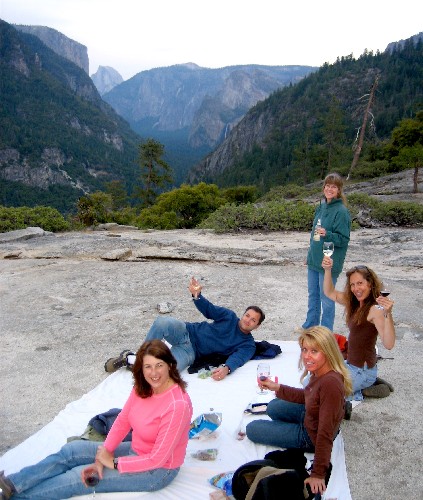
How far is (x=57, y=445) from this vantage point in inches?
129

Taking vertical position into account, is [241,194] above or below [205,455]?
below

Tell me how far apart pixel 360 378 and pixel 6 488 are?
271 centimetres

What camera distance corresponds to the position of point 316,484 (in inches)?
101

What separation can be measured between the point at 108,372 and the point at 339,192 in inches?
119

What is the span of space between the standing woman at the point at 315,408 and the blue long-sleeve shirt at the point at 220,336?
1332 mm

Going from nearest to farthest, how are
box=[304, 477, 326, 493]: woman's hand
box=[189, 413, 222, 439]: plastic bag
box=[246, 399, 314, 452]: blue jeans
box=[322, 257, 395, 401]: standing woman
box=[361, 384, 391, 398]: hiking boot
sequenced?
box=[304, 477, 326, 493]: woman's hand
box=[246, 399, 314, 452]: blue jeans
box=[189, 413, 222, 439]: plastic bag
box=[322, 257, 395, 401]: standing woman
box=[361, 384, 391, 398]: hiking boot

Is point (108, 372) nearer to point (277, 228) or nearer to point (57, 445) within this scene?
point (57, 445)

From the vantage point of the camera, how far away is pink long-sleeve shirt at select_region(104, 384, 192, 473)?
8.45 ft

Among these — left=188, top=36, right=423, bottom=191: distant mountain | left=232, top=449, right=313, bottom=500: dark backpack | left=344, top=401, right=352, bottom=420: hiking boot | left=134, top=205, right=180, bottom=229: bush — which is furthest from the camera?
left=188, top=36, right=423, bottom=191: distant mountain

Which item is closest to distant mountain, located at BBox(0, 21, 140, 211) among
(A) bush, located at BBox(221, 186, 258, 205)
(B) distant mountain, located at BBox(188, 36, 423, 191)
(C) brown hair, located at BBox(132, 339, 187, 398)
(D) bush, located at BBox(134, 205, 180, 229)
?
(B) distant mountain, located at BBox(188, 36, 423, 191)

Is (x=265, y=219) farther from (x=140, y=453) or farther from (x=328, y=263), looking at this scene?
(x=140, y=453)

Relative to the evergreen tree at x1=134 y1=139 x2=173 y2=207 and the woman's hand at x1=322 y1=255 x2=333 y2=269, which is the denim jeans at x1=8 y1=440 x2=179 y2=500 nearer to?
the woman's hand at x1=322 y1=255 x2=333 y2=269

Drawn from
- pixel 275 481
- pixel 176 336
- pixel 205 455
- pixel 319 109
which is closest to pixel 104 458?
pixel 205 455

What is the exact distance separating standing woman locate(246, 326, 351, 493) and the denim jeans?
0.81 metres
